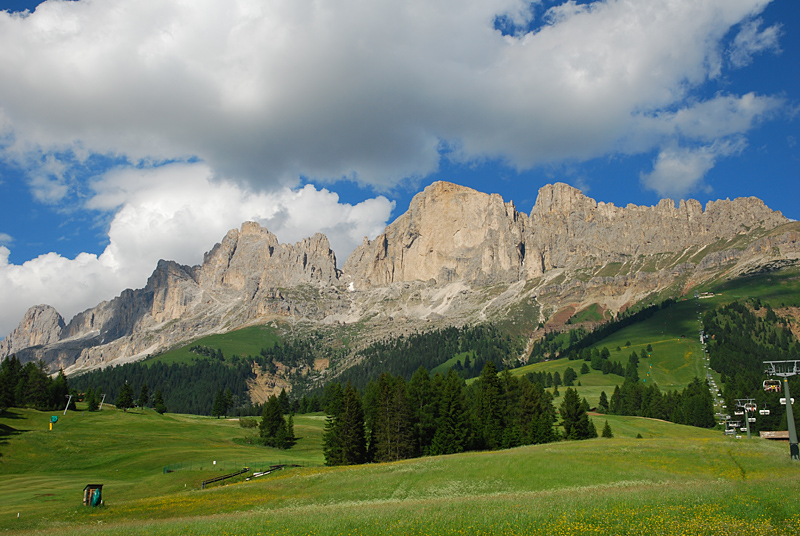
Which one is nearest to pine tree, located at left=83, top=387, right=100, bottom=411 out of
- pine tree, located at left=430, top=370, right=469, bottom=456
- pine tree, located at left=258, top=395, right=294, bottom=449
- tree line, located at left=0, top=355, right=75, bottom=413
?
tree line, located at left=0, top=355, right=75, bottom=413

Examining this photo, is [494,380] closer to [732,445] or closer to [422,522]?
[732,445]

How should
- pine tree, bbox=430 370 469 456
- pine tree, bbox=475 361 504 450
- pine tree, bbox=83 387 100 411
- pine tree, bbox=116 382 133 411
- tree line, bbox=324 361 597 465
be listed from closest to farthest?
tree line, bbox=324 361 597 465, pine tree, bbox=430 370 469 456, pine tree, bbox=475 361 504 450, pine tree, bbox=83 387 100 411, pine tree, bbox=116 382 133 411

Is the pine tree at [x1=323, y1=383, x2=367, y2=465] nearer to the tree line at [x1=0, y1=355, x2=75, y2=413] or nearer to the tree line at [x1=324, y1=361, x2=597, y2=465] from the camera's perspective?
the tree line at [x1=324, y1=361, x2=597, y2=465]

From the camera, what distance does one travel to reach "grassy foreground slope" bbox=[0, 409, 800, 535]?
22.5 metres

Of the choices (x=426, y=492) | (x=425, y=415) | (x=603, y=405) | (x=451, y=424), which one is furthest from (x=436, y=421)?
(x=603, y=405)

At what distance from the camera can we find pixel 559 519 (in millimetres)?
22344

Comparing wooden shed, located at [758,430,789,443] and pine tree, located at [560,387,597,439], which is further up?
pine tree, located at [560,387,597,439]

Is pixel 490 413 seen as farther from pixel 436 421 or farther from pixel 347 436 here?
pixel 347 436

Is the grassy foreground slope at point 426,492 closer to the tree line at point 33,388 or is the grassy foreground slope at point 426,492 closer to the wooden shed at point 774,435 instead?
the wooden shed at point 774,435

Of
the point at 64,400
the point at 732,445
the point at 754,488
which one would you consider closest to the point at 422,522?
the point at 754,488

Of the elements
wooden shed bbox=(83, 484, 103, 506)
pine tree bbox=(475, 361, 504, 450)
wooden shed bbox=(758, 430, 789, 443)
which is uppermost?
pine tree bbox=(475, 361, 504, 450)

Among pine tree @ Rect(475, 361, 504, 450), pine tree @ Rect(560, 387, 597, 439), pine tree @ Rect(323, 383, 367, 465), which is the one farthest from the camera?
pine tree @ Rect(560, 387, 597, 439)

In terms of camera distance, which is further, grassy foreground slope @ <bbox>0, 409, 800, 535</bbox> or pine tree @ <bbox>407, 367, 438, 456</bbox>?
pine tree @ <bbox>407, 367, 438, 456</bbox>

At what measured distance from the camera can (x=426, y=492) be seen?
4009cm
